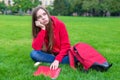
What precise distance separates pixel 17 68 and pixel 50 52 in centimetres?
70

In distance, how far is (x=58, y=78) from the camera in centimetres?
549

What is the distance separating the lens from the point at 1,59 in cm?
765

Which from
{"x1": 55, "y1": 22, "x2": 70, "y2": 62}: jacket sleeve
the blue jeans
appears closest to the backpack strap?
{"x1": 55, "y1": 22, "x2": 70, "y2": 62}: jacket sleeve

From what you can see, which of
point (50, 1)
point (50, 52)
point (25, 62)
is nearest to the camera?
point (50, 52)

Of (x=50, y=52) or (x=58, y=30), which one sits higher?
(x=58, y=30)

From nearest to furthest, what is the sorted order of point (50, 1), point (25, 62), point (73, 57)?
point (73, 57)
point (25, 62)
point (50, 1)

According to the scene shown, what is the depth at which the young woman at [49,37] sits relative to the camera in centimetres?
629

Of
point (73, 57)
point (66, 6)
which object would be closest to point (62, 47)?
point (73, 57)

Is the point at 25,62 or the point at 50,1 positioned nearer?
the point at 25,62

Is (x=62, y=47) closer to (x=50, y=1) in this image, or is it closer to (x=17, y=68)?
(x=17, y=68)

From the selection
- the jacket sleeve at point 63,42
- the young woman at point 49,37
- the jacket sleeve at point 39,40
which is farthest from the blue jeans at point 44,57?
the jacket sleeve at point 63,42

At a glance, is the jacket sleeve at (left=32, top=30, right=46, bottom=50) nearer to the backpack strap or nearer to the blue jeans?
the blue jeans

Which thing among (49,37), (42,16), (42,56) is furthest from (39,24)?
(42,56)

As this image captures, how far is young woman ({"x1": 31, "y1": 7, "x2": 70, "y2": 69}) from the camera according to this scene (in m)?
6.29
